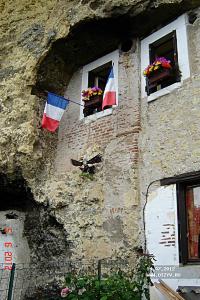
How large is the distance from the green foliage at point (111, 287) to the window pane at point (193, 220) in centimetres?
70

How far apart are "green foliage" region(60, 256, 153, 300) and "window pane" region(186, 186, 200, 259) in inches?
27.7

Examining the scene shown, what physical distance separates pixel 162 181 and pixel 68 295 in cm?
232

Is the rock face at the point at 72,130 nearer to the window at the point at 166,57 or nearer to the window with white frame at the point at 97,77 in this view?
the window with white frame at the point at 97,77

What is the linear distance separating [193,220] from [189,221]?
0.22 feet

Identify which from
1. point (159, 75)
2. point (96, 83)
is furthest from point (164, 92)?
point (96, 83)

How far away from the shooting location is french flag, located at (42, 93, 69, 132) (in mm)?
8250

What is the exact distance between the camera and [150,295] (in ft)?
20.2

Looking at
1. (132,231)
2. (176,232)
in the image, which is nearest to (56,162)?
(132,231)

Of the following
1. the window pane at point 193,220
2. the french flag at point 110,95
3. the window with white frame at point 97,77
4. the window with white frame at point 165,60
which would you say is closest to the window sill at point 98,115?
the window with white frame at point 97,77

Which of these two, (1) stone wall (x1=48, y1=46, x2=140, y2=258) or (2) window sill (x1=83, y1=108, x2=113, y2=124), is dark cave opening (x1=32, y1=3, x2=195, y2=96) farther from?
(2) window sill (x1=83, y1=108, x2=113, y2=124)

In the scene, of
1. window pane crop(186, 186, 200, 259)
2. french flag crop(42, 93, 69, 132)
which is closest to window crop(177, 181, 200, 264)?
window pane crop(186, 186, 200, 259)

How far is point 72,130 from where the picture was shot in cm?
884

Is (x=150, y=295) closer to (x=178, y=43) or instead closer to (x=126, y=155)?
(x=126, y=155)

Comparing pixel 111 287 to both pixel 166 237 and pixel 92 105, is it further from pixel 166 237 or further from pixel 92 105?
pixel 92 105
